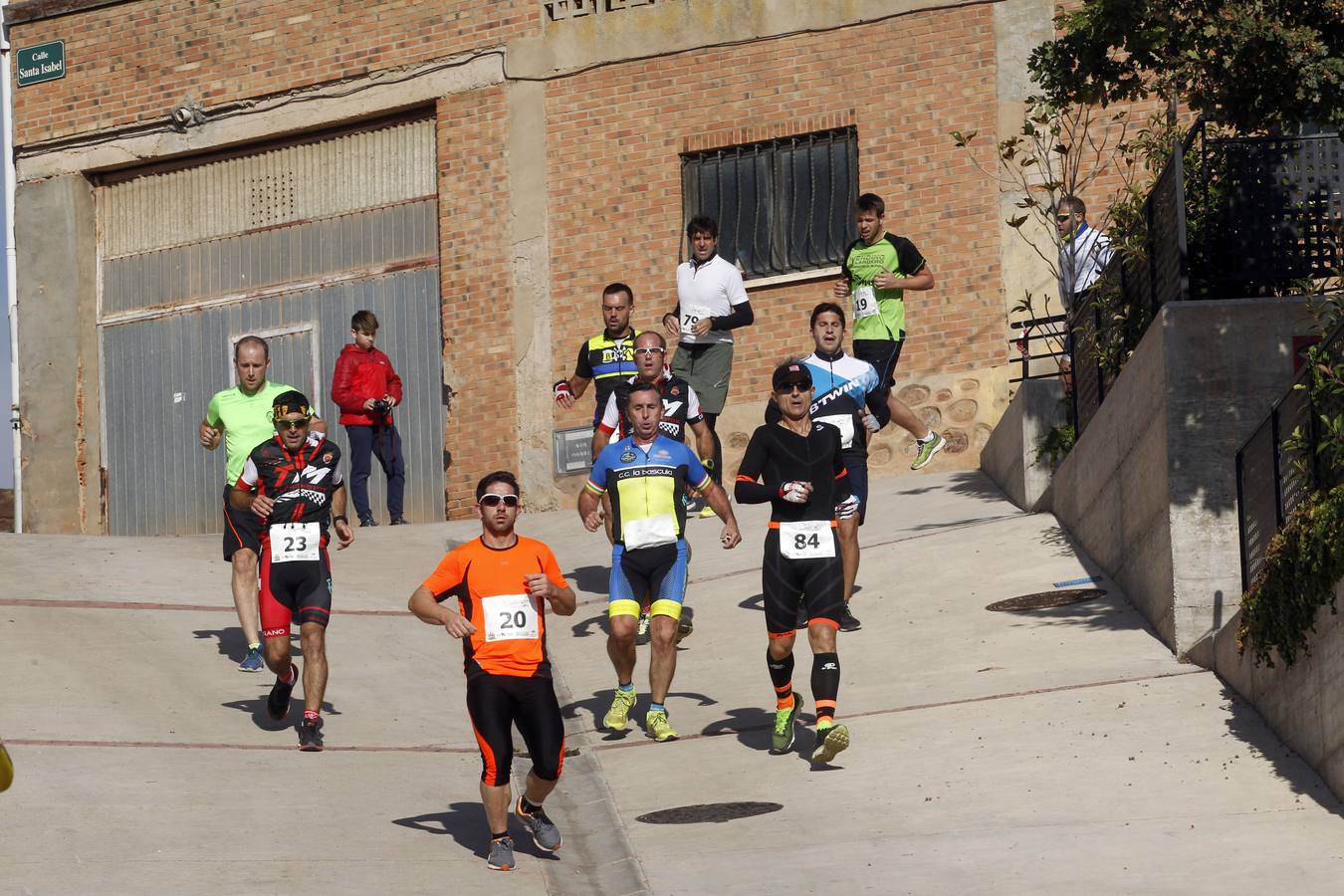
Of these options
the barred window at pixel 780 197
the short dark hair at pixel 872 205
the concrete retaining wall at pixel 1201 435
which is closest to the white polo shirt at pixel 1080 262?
the short dark hair at pixel 872 205

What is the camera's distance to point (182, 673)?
13.5 m

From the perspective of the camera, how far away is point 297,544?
12.2 m

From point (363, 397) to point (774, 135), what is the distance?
17.3 ft

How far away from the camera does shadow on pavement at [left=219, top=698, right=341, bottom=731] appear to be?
12.6 metres

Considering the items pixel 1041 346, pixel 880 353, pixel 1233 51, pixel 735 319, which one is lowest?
pixel 880 353

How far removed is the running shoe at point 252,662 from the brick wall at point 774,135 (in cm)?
910

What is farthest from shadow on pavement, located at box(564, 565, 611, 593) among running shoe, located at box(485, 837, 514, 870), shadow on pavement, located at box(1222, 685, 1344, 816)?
running shoe, located at box(485, 837, 514, 870)

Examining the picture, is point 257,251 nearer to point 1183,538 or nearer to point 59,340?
point 59,340

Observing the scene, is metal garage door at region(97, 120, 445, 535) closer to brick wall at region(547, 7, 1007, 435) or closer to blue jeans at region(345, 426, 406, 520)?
brick wall at region(547, 7, 1007, 435)

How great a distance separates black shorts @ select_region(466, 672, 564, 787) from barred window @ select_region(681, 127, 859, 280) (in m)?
12.7

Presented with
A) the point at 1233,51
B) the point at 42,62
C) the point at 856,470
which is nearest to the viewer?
the point at 1233,51

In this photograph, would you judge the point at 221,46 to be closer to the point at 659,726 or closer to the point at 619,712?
the point at 619,712

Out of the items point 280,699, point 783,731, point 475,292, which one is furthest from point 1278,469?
point 475,292

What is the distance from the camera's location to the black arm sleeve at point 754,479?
458 inches
